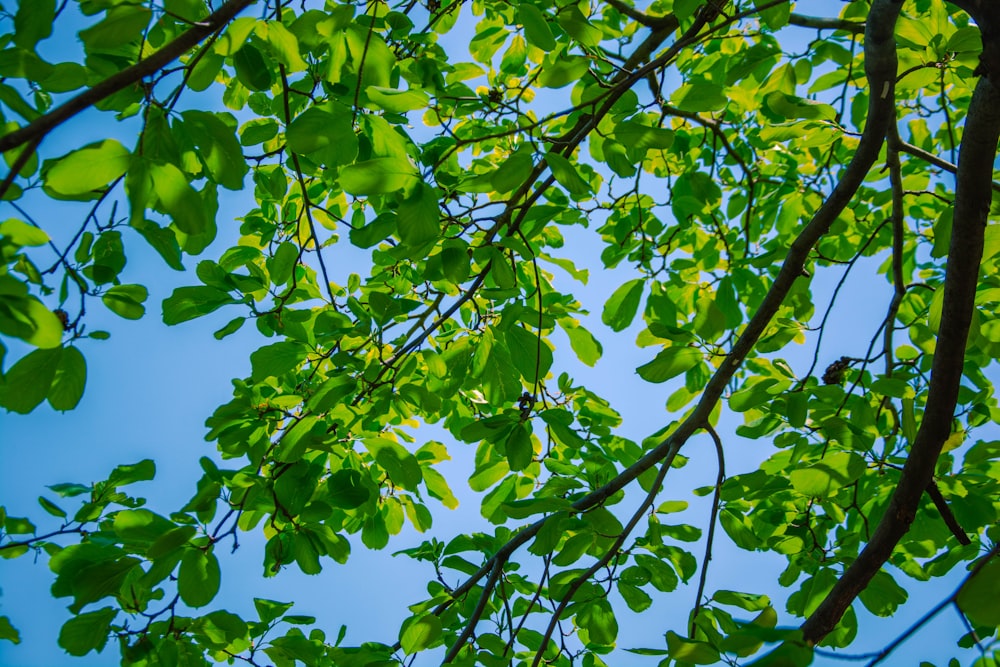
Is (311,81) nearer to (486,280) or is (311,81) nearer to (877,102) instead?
(486,280)

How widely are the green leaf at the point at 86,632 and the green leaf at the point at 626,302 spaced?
1.60 metres

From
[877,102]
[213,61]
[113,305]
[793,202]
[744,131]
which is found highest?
[744,131]

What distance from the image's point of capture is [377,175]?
1.35m

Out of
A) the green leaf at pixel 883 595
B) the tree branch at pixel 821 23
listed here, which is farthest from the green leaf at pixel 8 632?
the tree branch at pixel 821 23

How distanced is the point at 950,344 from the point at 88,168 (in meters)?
1.81

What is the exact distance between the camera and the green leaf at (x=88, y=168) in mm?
1074

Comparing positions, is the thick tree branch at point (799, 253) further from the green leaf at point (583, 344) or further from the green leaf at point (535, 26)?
the green leaf at point (535, 26)

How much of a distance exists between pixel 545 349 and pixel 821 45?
5.93ft

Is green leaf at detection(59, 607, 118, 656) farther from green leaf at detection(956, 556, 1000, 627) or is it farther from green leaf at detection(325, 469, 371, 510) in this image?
green leaf at detection(956, 556, 1000, 627)

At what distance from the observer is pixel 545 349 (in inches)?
78.7

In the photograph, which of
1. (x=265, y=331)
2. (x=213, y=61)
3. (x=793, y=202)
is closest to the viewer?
(x=213, y=61)

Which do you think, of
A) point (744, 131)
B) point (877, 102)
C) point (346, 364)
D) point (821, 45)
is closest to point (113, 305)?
point (346, 364)

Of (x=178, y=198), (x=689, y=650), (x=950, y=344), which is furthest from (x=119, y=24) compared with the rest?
(x=950, y=344)

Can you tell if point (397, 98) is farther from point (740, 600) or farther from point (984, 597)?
point (740, 600)
